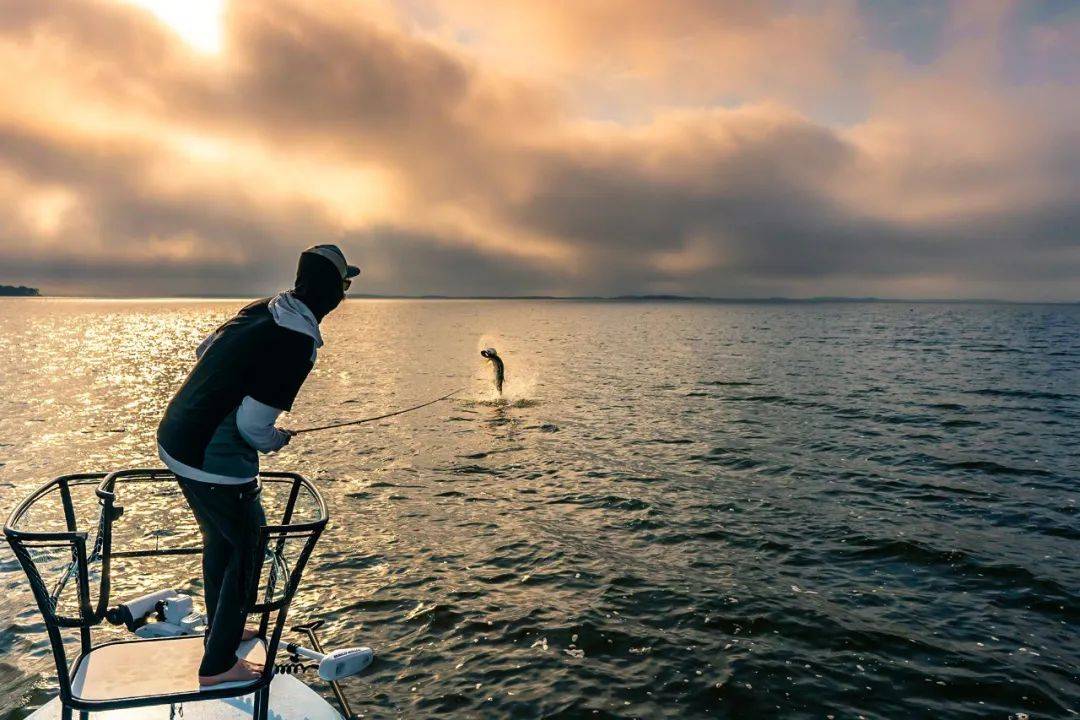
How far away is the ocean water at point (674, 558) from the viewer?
24.1 feet

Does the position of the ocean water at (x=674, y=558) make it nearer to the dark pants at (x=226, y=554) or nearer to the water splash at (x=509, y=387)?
the water splash at (x=509, y=387)

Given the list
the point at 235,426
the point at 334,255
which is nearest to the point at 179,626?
the point at 235,426

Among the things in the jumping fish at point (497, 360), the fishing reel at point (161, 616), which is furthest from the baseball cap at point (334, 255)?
the jumping fish at point (497, 360)

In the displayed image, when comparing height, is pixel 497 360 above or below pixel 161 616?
above

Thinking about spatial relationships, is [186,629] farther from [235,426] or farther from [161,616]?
[235,426]

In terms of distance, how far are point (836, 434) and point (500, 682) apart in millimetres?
18208

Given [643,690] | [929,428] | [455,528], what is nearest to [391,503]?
[455,528]

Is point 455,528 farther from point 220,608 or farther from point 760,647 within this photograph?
point 220,608

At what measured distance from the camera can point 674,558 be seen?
1102 centimetres

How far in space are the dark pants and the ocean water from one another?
3.03 meters

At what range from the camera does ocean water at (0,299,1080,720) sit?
7344 mm

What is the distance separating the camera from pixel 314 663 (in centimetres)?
555

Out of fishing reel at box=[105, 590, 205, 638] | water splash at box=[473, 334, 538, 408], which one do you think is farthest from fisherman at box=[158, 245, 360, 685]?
water splash at box=[473, 334, 538, 408]

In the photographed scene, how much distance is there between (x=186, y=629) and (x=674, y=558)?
7742 mm
